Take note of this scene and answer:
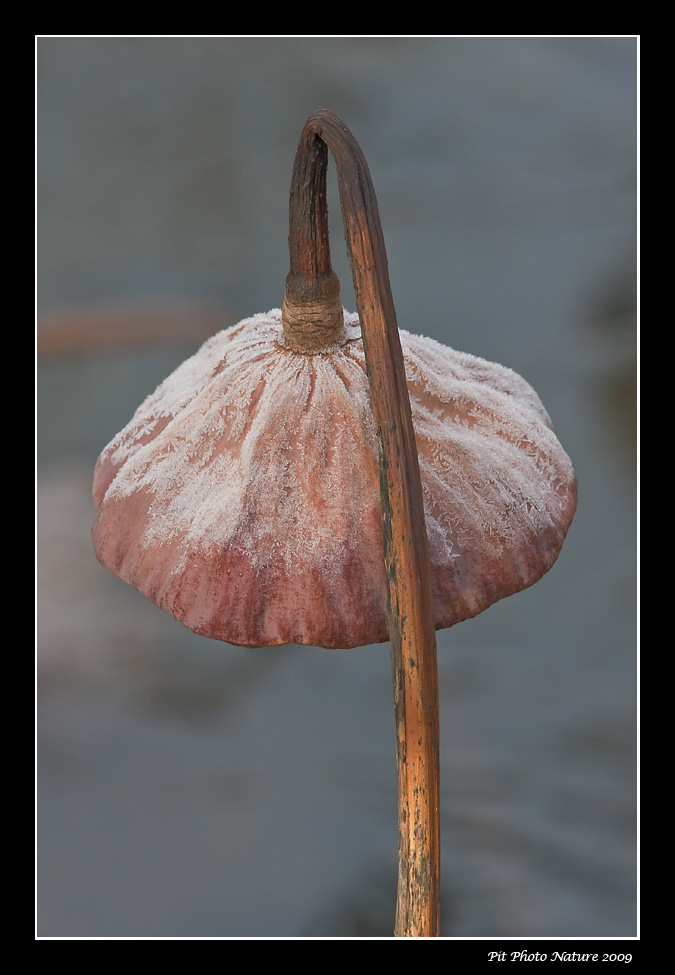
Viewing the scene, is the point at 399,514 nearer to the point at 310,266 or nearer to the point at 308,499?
the point at 308,499

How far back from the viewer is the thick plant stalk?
67 centimetres

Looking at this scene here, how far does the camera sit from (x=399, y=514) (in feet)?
2.23

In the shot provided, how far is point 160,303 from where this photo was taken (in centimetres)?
182

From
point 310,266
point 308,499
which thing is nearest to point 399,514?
Answer: point 308,499

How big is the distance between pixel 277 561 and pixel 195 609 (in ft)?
0.25

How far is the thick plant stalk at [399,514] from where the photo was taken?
67 centimetres

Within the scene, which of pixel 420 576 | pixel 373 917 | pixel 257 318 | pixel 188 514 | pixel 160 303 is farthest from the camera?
pixel 160 303

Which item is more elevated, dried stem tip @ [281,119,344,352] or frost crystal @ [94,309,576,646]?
dried stem tip @ [281,119,344,352]

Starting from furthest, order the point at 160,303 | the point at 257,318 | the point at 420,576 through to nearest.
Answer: the point at 160,303
the point at 257,318
the point at 420,576

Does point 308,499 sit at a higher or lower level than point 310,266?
lower

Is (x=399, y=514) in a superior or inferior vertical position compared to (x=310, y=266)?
inferior

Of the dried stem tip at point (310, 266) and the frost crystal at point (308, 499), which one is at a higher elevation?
the dried stem tip at point (310, 266)

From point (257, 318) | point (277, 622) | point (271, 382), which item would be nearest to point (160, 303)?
point (257, 318)
